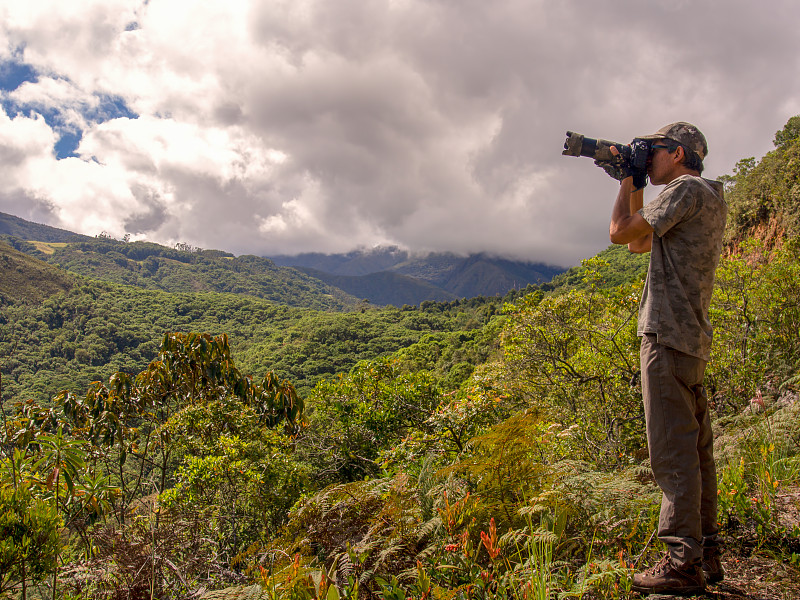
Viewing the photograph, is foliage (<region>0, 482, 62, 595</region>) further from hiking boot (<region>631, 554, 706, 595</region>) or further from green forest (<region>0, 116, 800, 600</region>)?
hiking boot (<region>631, 554, 706, 595</region>)

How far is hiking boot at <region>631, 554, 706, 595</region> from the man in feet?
0.03

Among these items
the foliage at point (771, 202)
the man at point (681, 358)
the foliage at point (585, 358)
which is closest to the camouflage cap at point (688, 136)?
the man at point (681, 358)

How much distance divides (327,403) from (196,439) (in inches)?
102

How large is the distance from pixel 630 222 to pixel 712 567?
1.83 m

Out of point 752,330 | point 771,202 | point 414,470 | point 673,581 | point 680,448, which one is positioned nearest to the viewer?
point 673,581

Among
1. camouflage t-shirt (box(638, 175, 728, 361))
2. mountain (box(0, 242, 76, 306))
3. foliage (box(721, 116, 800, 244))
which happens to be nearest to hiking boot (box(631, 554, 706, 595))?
camouflage t-shirt (box(638, 175, 728, 361))

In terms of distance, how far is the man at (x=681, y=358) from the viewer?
2029 mm

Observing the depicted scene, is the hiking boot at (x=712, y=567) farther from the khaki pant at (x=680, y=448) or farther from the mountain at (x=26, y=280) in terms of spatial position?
the mountain at (x=26, y=280)

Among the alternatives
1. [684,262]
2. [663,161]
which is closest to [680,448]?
[684,262]

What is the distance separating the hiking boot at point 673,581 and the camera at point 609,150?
7.06 feet

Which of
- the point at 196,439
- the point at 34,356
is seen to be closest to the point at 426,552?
the point at 196,439

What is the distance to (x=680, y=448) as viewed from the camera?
2.08 m

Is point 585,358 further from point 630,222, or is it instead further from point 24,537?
point 24,537

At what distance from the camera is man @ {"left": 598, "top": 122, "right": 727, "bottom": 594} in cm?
203
